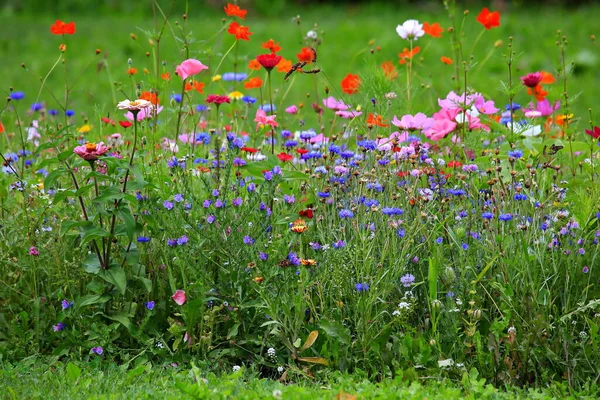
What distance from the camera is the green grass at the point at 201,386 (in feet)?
8.74

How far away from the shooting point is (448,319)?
3041mm

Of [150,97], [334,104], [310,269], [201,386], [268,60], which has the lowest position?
[201,386]

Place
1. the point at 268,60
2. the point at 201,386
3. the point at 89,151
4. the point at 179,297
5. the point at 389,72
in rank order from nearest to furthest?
1. the point at 201,386
2. the point at 89,151
3. the point at 179,297
4. the point at 268,60
5. the point at 389,72

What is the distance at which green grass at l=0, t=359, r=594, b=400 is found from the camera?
266 centimetres

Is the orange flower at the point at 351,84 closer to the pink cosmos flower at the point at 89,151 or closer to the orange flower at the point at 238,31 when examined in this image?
the orange flower at the point at 238,31

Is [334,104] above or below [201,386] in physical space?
A: above

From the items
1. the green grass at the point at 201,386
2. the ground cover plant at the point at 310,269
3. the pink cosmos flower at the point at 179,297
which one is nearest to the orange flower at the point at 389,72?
the ground cover plant at the point at 310,269

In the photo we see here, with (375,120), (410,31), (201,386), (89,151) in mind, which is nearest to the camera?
(201,386)

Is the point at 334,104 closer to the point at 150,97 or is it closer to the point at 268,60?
the point at 268,60

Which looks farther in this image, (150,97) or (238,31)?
(238,31)

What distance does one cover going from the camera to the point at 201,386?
106 inches

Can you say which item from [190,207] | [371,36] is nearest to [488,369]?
[190,207]

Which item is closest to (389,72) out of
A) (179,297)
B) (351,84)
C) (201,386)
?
(351,84)

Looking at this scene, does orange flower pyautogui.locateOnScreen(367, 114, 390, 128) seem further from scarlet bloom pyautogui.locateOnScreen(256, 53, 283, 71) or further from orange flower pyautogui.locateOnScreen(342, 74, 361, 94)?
scarlet bloom pyautogui.locateOnScreen(256, 53, 283, 71)
